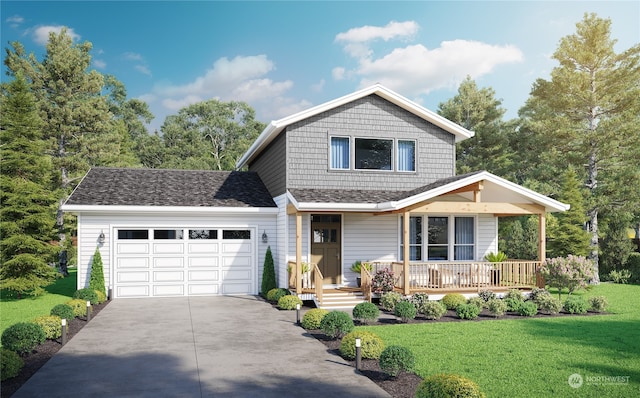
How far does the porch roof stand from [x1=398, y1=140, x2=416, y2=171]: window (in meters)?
1.18

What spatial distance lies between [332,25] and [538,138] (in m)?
13.8

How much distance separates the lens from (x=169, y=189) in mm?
19875

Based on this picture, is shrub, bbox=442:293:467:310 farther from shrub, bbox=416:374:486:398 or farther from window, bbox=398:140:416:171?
shrub, bbox=416:374:486:398

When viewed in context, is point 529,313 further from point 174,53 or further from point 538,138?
point 174,53

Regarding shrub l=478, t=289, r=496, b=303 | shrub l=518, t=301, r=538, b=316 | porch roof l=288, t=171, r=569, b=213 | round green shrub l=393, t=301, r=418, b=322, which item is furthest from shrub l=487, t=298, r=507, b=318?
porch roof l=288, t=171, r=569, b=213

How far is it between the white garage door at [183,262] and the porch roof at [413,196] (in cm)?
362

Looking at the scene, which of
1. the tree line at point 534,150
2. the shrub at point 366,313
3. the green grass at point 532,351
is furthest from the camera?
the tree line at point 534,150

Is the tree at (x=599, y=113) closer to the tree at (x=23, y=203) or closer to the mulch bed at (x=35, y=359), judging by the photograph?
the mulch bed at (x=35, y=359)

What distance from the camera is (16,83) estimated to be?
18.7 meters

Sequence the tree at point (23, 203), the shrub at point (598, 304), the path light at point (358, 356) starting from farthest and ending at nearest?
the tree at point (23, 203)
the shrub at point (598, 304)
the path light at point (358, 356)

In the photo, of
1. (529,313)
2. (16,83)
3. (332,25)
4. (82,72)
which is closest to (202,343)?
(529,313)

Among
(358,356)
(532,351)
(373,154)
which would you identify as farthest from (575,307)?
(358,356)

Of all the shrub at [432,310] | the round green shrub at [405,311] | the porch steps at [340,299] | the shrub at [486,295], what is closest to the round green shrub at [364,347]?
the round green shrub at [405,311]

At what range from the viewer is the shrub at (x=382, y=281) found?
1598 cm
